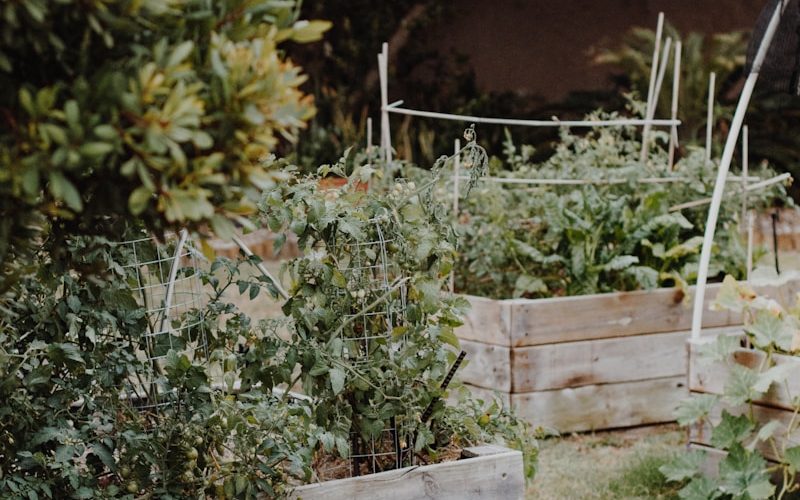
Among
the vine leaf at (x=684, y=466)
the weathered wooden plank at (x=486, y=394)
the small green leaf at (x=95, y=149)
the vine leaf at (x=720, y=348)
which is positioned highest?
the small green leaf at (x=95, y=149)

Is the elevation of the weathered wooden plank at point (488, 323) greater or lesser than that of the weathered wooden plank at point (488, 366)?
greater

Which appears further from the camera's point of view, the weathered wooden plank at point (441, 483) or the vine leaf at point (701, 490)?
the vine leaf at point (701, 490)

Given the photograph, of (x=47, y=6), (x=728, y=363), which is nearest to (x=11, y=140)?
(x=47, y=6)

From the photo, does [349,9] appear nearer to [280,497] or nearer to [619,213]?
[619,213]

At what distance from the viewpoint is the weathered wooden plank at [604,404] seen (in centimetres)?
427

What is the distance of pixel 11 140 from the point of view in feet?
4.32

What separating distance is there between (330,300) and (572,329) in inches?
76.2

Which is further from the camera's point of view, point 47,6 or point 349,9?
point 349,9

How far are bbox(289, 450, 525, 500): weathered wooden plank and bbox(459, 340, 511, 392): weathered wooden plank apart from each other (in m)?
1.51

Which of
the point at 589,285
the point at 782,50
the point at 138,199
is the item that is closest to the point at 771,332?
the point at 782,50

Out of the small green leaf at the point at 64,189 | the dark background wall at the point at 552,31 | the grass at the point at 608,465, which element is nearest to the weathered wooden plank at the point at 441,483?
A: the grass at the point at 608,465

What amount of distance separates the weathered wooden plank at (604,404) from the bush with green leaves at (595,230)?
427mm

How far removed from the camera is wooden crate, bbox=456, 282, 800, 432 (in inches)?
Answer: 166

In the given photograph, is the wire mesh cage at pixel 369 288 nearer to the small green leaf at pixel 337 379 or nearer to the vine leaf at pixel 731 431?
the small green leaf at pixel 337 379
